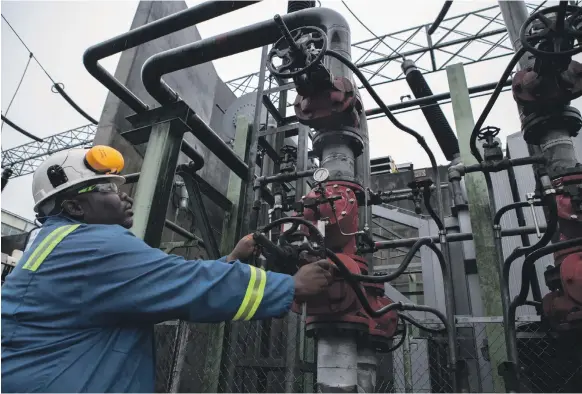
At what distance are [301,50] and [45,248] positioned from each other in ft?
5.46

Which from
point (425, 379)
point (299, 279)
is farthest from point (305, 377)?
point (299, 279)

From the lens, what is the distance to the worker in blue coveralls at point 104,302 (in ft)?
4.14

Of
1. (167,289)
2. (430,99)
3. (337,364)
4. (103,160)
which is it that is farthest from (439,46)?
(167,289)

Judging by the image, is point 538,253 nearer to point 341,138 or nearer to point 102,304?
point 341,138

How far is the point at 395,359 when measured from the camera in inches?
154

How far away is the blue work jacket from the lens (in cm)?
126

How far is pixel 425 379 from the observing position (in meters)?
4.00

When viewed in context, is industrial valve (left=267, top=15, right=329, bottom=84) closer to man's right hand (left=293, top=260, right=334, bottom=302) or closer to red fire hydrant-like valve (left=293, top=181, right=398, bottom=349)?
red fire hydrant-like valve (left=293, top=181, right=398, bottom=349)

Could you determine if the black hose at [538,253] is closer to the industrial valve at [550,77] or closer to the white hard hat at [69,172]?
the industrial valve at [550,77]

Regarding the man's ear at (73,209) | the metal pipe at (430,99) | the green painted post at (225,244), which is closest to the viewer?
the man's ear at (73,209)

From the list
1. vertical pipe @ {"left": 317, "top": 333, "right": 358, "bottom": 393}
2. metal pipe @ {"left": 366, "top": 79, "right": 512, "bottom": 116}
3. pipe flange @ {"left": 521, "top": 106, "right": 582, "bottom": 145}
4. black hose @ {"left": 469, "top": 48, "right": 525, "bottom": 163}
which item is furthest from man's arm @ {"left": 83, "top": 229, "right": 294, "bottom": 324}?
metal pipe @ {"left": 366, "top": 79, "right": 512, "bottom": 116}

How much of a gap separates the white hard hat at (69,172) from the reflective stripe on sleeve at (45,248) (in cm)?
29

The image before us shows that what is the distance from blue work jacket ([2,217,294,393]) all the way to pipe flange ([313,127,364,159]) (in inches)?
54.9

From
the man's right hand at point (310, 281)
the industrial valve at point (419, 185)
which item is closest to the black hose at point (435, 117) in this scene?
the industrial valve at point (419, 185)
